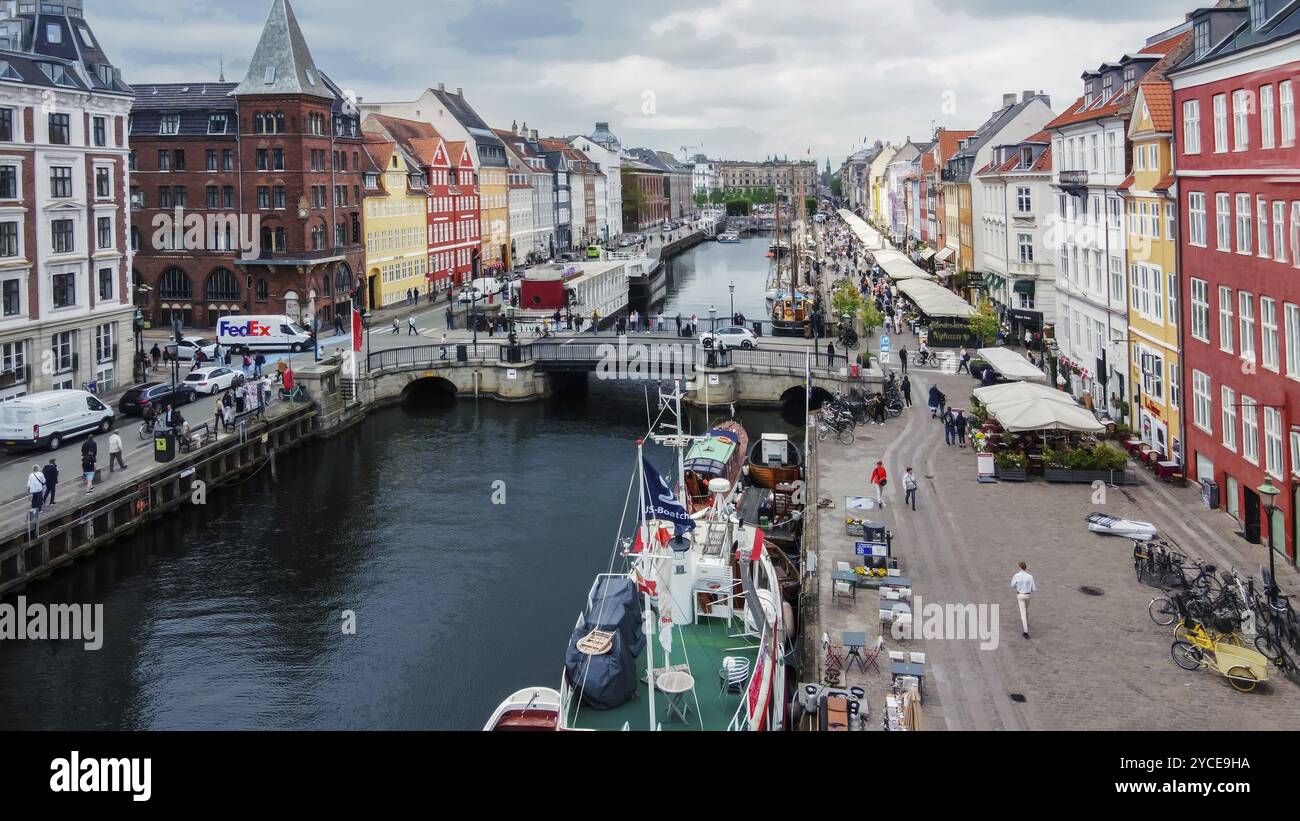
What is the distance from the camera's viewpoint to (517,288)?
78125mm

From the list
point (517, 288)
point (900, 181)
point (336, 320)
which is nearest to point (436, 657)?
point (336, 320)

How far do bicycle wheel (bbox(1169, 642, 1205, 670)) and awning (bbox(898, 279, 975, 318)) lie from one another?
133ft

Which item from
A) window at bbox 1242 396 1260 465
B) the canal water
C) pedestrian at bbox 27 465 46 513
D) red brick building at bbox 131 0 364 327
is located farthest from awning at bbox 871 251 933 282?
pedestrian at bbox 27 465 46 513

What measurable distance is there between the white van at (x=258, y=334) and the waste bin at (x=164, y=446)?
24.1 metres

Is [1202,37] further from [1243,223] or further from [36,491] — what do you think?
[36,491]

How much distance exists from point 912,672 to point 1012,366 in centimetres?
2633

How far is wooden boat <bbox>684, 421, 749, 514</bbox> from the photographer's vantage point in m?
32.2

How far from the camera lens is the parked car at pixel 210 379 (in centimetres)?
4903

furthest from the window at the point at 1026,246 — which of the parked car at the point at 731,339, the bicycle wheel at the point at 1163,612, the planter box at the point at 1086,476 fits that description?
the bicycle wheel at the point at 1163,612

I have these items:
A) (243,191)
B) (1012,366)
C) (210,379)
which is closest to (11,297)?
(210,379)
